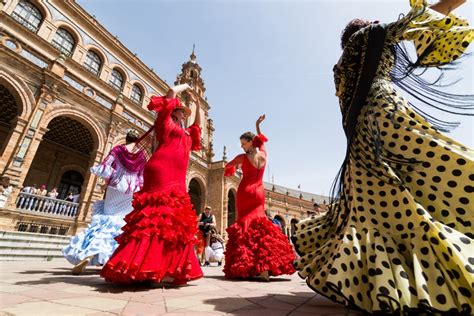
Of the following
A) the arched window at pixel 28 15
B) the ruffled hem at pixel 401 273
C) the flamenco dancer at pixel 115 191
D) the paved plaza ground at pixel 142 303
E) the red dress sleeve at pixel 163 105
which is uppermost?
the arched window at pixel 28 15

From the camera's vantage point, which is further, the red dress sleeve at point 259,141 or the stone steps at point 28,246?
the stone steps at point 28,246

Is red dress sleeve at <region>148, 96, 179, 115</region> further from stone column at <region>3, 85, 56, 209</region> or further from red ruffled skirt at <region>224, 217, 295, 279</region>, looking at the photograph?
stone column at <region>3, 85, 56, 209</region>

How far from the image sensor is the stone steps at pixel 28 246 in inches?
204

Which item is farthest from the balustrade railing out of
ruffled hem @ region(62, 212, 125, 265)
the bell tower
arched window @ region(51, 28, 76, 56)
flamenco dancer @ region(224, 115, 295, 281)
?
the bell tower

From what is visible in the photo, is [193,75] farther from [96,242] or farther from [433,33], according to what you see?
[433,33]

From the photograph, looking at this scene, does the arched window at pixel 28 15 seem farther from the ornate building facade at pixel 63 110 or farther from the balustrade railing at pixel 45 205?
the balustrade railing at pixel 45 205

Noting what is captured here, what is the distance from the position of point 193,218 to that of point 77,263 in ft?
6.13

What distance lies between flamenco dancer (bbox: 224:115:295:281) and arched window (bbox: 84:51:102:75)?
17.3 meters

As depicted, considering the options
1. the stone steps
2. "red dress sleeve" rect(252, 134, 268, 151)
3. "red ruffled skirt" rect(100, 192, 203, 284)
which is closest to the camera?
"red ruffled skirt" rect(100, 192, 203, 284)

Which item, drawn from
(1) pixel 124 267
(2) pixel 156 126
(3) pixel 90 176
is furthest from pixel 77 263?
(3) pixel 90 176

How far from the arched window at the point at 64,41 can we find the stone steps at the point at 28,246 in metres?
13.0

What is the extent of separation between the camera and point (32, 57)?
34.2 ft

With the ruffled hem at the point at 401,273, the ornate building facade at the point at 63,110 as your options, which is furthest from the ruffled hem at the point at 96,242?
the ornate building facade at the point at 63,110

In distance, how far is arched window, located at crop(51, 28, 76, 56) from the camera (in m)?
14.4
